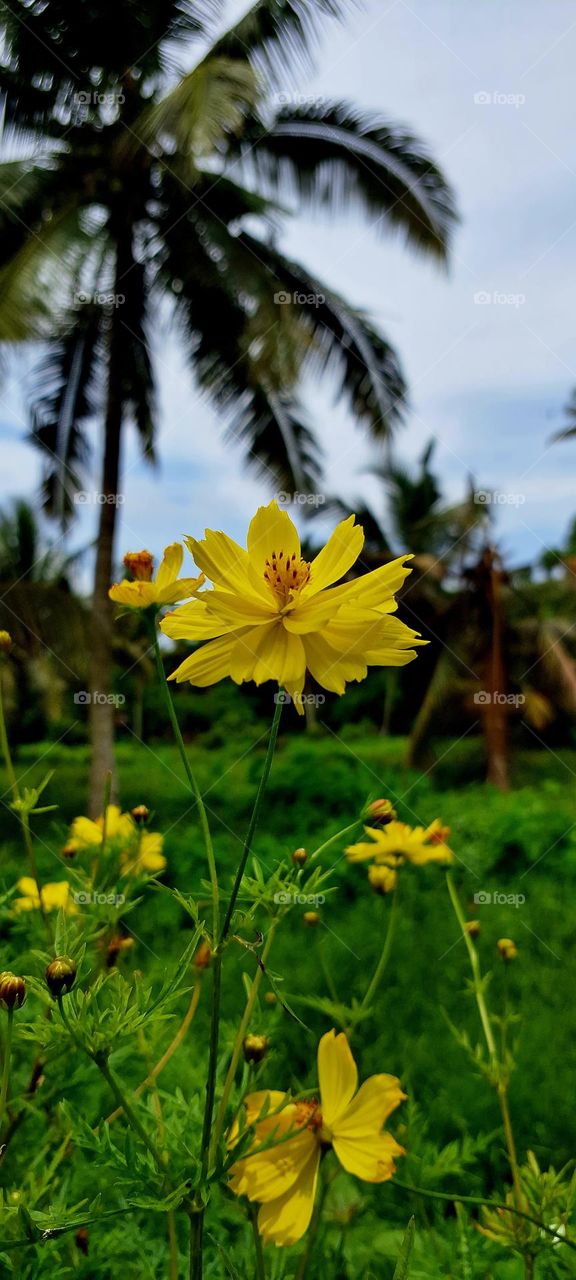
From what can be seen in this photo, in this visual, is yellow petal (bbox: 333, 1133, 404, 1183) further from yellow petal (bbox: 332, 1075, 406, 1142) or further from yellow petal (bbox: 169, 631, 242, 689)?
yellow petal (bbox: 169, 631, 242, 689)

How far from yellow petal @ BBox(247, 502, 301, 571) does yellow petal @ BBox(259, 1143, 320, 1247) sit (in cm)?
39

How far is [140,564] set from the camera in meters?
0.65

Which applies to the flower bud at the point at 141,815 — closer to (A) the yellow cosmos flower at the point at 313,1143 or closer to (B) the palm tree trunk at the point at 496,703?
(A) the yellow cosmos flower at the point at 313,1143

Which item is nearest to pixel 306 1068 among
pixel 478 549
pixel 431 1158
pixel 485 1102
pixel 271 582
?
pixel 485 1102

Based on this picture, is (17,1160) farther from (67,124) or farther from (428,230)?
(67,124)

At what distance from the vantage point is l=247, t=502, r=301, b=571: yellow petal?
0.51 m

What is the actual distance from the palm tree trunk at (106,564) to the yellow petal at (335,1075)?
4.73 meters

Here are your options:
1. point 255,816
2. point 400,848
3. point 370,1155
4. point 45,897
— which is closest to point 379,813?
point 255,816

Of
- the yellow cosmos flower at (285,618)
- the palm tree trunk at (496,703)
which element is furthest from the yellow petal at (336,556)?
the palm tree trunk at (496,703)

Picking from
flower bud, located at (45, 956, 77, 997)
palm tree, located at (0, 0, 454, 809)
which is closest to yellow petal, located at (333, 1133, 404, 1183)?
flower bud, located at (45, 956, 77, 997)

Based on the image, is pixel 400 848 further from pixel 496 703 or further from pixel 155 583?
pixel 496 703

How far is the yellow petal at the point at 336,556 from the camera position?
50cm

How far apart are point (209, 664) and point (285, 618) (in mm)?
50

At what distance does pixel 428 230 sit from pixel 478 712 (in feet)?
14.5
